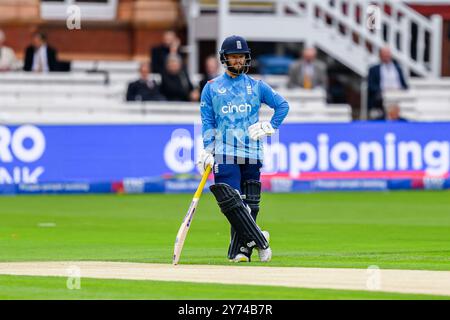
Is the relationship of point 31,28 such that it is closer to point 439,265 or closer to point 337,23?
point 337,23

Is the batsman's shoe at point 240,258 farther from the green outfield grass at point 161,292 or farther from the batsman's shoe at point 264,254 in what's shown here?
the green outfield grass at point 161,292

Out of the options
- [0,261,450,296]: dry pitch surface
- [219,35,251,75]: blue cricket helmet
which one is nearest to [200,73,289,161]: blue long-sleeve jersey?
[219,35,251,75]: blue cricket helmet

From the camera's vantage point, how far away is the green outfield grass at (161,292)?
1136 centimetres

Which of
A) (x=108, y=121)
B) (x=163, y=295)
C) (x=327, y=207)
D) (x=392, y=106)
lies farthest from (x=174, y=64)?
(x=163, y=295)

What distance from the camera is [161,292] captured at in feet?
38.3

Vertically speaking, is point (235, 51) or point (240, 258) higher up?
point (235, 51)

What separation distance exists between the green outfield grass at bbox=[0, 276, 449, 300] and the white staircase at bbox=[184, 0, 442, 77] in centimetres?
1953

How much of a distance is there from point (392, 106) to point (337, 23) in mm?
5202

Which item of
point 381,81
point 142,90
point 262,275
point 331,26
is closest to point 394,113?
point 381,81

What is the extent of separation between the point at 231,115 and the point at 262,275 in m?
1.94

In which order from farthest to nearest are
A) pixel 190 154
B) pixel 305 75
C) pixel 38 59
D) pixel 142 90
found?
pixel 305 75 < pixel 38 59 < pixel 142 90 < pixel 190 154

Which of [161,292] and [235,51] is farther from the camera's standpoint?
[235,51]

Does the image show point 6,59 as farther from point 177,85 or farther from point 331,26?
point 331,26
